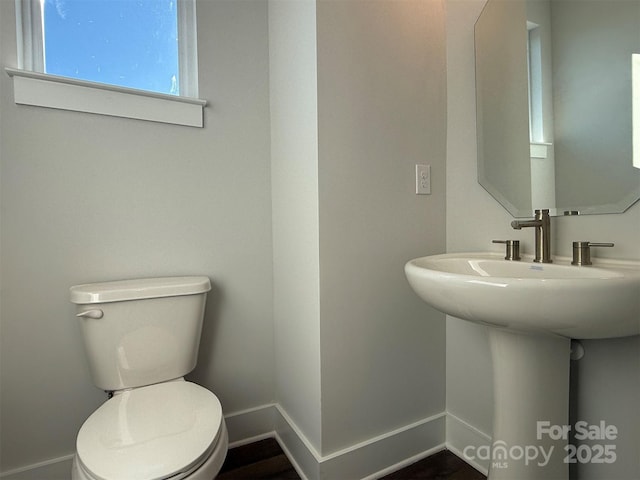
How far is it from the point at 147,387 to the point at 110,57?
121 centimetres

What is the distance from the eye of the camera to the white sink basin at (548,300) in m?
0.63

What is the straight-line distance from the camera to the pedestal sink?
0.64m

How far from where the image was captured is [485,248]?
124 centimetres

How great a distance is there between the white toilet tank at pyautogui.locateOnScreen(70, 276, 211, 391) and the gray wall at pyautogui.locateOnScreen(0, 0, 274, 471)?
149 mm

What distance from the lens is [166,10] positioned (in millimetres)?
1353

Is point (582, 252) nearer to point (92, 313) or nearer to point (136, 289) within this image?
point (136, 289)

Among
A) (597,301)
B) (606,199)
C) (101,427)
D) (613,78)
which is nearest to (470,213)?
(606,199)

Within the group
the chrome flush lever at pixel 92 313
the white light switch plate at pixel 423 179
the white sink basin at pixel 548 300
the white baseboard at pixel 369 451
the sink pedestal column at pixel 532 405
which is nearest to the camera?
the white sink basin at pixel 548 300

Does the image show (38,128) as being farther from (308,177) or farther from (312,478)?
(312,478)

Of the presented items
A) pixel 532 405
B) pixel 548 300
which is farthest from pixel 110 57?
pixel 532 405

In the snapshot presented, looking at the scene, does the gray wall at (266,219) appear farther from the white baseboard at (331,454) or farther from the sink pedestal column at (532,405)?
the sink pedestal column at (532,405)

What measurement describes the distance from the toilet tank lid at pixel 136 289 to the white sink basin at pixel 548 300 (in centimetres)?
77

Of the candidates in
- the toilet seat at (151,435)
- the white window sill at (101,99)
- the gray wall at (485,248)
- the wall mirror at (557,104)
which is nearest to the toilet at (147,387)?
the toilet seat at (151,435)

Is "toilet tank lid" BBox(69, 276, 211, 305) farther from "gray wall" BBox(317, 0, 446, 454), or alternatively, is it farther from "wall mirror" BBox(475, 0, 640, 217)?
"wall mirror" BBox(475, 0, 640, 217)
